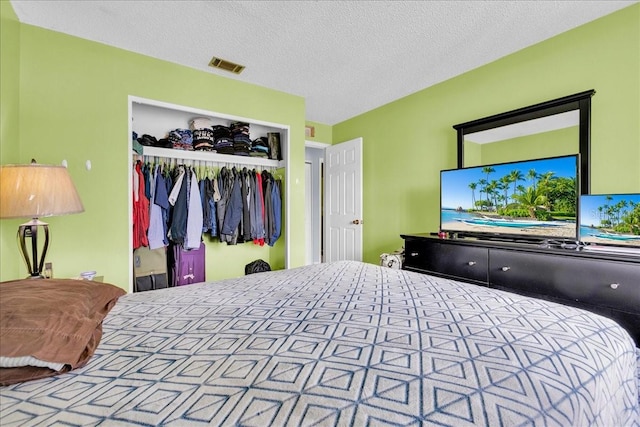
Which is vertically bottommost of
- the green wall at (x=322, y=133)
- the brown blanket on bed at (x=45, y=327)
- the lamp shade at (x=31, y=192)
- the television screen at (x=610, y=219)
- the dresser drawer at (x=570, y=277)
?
the dresser drawer at (x=570, y=277)

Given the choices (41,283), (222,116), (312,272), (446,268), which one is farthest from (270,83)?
(41,283)

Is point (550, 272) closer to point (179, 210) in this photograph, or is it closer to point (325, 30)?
point (325, 30)

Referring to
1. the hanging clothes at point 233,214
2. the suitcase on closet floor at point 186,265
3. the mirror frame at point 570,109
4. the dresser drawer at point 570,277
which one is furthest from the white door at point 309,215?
the dresser drawer at point 570,277

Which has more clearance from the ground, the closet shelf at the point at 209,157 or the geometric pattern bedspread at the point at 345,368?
the closet shelf at the point at 209,157

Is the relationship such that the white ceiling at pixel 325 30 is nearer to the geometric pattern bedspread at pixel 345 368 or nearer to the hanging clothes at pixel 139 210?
the hanging clothes at pixel 139 210

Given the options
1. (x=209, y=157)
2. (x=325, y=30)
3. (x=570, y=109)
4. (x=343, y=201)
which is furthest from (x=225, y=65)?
(x=570, y=109)

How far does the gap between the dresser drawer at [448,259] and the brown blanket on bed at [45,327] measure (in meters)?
2.32

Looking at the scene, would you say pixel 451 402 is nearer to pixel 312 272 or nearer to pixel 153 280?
pixel 312 272

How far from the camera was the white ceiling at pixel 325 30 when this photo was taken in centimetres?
198

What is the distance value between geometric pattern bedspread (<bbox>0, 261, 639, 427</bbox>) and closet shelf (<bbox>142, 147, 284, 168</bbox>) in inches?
82.9

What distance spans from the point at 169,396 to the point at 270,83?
321 cm

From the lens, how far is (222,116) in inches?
121

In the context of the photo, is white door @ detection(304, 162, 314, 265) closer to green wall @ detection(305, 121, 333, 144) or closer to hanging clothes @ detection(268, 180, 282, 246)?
green wall @ detection(305, 121, 333, 144)

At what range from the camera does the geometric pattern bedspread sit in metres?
0.53
